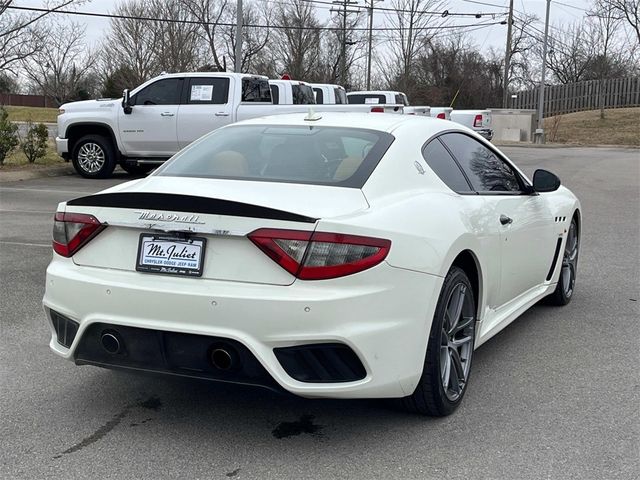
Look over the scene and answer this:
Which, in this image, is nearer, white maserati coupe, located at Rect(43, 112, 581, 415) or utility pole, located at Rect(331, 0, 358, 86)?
white maserati coupe, located at Rect(43, 112, 581, 415)

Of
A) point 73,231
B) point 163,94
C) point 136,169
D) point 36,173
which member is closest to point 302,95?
point 163,94

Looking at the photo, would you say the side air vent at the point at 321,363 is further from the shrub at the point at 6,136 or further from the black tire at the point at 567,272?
the shrub at the point at 6,136

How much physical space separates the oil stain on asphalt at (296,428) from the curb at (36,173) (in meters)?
13.0

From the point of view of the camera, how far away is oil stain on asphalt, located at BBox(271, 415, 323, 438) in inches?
144

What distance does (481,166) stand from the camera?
16.2 feet

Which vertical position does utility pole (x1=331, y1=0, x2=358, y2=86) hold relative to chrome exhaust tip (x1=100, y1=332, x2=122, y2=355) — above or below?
above

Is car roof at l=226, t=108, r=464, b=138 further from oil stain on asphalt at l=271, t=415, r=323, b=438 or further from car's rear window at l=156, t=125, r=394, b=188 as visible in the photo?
oil stain on asphalt at l=271, t=415, r=323, b=438

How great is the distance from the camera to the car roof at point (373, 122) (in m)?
4.38

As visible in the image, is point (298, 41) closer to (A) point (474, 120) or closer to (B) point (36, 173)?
(A) point (474, 120)

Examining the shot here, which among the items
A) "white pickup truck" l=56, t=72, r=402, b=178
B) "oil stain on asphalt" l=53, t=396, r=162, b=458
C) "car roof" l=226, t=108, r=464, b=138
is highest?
"white pickup truck" l=56, t=72, r=402, b=178

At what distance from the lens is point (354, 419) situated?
3.84 meters

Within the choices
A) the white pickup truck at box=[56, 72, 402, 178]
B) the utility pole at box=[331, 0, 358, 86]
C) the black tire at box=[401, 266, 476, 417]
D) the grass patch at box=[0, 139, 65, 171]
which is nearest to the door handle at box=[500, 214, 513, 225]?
the black tire at box=[401, 266, 476, 417]

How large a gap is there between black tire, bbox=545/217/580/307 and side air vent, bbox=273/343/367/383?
3.26 meters

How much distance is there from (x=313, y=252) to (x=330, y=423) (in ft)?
3.46
